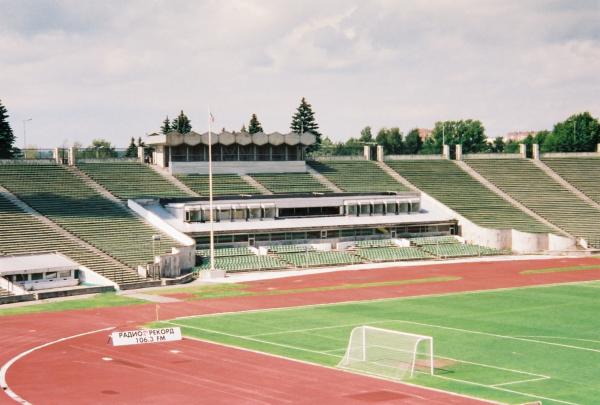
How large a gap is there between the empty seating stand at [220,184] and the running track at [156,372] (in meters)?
40.9

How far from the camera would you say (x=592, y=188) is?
130 meters

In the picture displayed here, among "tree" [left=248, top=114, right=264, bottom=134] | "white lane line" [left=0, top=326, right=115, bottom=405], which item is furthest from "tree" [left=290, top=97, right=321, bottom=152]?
"white lane line" [left=0, top=326, right=115, bottom=405]

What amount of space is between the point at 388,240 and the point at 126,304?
147 ft

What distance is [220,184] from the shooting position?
116m

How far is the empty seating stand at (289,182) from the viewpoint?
118m

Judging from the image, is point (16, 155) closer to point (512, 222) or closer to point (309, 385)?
point (512, 222)

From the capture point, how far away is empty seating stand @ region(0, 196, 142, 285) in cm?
8469

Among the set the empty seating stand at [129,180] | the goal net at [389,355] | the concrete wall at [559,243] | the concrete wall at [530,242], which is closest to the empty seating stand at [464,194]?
the concrete wall at [530,242]

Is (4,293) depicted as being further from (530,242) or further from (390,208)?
(530,242)

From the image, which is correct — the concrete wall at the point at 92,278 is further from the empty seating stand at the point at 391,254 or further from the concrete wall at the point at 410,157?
the concrete wall at the point at 410,157

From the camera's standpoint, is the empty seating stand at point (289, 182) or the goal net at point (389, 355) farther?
the empty seating stand at point (289, 182)

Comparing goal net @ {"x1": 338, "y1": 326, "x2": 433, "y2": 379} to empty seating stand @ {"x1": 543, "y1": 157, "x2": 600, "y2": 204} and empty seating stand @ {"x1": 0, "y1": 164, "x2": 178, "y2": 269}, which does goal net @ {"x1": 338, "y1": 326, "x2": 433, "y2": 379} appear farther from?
empty seating stand @ {"x1": 543, "y1": 157, "x2": 600, "y2": 204}

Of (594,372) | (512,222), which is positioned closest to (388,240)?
(512,222)

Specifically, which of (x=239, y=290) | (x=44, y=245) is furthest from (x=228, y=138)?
(x=239, y=290)
